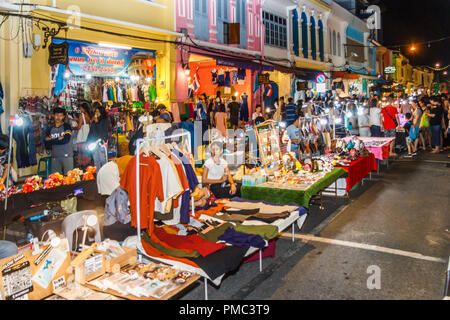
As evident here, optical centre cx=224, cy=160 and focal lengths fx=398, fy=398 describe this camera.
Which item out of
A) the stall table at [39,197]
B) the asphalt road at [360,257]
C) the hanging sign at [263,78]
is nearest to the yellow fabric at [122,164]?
the stall table at [39,197]

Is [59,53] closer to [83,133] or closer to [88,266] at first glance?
[83,133]

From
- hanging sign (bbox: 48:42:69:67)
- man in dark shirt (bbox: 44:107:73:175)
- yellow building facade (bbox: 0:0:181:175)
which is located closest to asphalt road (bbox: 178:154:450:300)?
man in dark shirt (bbox: 44:107:73:175)

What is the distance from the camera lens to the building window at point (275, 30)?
19562mm

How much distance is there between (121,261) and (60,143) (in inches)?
194

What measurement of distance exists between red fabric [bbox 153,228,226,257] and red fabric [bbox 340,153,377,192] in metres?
5.03

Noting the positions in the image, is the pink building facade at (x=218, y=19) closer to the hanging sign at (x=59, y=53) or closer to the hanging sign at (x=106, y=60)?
the hanging sign at (x=106, y=60)

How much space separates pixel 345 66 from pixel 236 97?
14.9m

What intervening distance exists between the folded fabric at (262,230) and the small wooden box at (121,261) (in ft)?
4.53

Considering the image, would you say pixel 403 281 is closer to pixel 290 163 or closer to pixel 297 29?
pixel 290 163

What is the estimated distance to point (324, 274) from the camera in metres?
5.06

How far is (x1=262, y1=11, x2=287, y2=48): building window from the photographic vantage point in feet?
64.2

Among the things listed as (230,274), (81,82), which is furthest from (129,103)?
(230,274)

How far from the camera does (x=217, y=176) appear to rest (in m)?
7.27

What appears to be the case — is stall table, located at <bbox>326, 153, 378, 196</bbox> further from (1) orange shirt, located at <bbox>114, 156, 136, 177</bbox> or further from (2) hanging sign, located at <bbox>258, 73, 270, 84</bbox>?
(2) hanging sign, located at <bbox>258, 73, 270, 84</bbox>
